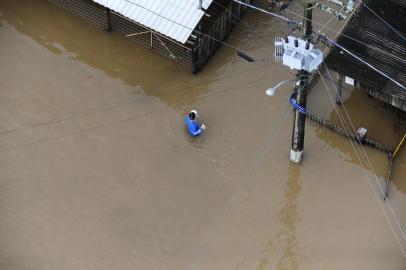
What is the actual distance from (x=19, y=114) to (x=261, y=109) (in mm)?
7019

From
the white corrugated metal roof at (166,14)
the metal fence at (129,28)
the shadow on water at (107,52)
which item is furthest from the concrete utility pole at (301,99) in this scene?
the metal fence at (129,28)

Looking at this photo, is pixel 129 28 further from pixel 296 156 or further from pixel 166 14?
pixel 296 156

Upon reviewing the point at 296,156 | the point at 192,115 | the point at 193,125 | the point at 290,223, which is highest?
the point at 296,156

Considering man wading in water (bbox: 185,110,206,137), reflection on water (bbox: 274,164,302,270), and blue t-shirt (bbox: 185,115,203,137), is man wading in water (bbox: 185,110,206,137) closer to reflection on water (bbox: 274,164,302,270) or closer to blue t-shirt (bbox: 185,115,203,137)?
blue t-shirt (bbox: 185,115,203,137)

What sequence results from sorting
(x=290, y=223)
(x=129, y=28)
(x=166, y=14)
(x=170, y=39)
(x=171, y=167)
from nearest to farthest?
1. (x=290, y=223)
2. (x=171, y=167)
3. (x=166, y=14)
4. (x=170, y=39)
5. (x=129, y=28)

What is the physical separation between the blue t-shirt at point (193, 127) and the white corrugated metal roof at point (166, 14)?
229cm

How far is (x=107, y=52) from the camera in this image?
2023 centimetres

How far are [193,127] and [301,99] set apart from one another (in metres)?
3.64

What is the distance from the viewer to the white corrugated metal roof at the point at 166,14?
18.3m

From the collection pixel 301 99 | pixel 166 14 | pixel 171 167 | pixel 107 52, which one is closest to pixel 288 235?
pixel 301 99

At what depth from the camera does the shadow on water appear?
63.3 ft

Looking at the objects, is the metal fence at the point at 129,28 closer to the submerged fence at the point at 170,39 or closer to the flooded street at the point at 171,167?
the submerged fence at the point at 170,39

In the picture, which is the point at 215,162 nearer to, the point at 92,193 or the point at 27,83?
the point at 92,193

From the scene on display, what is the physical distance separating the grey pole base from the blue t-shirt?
2.67 meters
